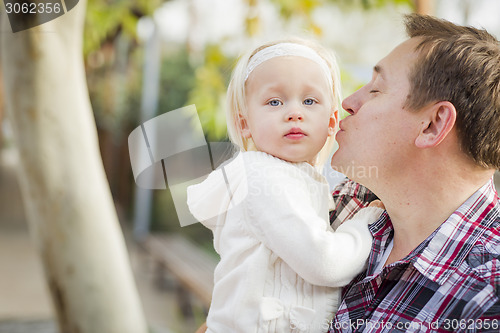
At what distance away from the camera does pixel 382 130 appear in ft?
4.87

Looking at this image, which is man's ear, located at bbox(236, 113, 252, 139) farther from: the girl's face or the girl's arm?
the girl's arm

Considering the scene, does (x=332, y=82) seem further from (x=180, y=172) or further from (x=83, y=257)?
(x=83, y=257)

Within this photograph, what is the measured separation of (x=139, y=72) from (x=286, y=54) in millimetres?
7621

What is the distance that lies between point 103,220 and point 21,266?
465cm

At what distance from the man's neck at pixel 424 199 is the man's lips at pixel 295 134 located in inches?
10.7

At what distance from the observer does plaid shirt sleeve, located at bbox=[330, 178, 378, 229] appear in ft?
5.19

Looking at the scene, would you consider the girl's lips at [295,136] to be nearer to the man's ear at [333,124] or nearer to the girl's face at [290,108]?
the girl's face at [290,108]

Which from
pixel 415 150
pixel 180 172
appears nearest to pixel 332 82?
pixel 415 150

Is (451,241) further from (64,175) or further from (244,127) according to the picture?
(64,175)

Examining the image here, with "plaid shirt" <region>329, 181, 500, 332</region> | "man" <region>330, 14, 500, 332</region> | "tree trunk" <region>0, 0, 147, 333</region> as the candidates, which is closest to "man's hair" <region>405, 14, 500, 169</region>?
"man" <region>330, 14, 500, 332</region>

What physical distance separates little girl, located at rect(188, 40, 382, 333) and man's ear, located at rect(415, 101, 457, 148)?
219mm

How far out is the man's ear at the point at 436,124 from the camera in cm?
141

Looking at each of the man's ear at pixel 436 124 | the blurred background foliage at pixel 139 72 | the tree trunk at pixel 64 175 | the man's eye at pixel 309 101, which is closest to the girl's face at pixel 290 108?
the man's eye at pixel 309 101

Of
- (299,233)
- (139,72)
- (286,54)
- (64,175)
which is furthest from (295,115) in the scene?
(139,72)
